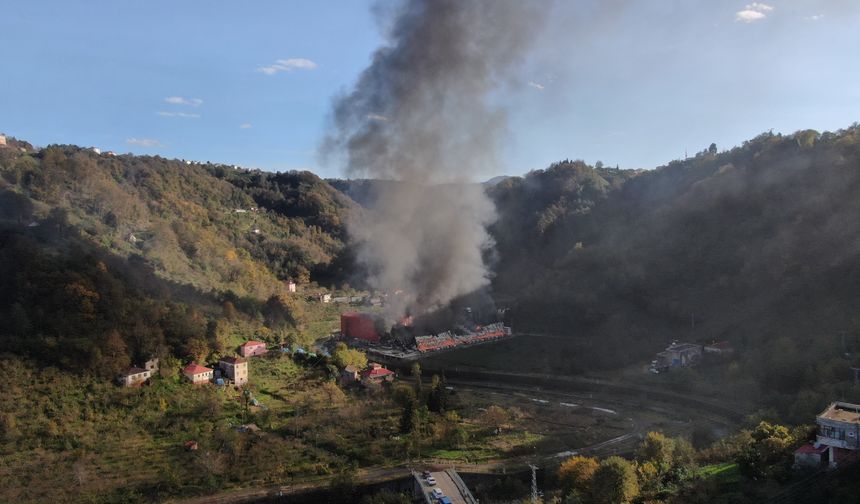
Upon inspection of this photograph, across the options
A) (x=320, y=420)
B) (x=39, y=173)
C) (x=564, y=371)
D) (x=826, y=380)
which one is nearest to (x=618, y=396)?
(x=564, y=371)

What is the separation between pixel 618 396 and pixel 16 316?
61.5ft

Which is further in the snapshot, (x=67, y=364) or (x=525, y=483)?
(x=67, y=364)

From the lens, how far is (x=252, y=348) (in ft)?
72.5

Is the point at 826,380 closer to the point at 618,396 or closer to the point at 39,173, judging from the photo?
the point at 618,396

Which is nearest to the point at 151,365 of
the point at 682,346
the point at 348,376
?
the point at 348,376

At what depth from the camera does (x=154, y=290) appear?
21359 mm

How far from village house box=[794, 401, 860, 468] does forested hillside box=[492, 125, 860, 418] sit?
439 cm

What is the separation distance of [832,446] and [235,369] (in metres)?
15.9

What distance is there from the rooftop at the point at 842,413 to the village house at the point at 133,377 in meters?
16.6

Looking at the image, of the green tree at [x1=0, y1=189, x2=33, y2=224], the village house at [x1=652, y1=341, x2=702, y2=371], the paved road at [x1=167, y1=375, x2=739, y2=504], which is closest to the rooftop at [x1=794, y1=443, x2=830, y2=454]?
the paved road at [x1=167, y1=375, x2=739, y2=504]

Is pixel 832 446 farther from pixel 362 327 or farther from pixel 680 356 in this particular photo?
pixel 362 327

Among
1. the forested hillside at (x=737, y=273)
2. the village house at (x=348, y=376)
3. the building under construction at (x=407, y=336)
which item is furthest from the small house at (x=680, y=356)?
the village house at (x=348, y=376)

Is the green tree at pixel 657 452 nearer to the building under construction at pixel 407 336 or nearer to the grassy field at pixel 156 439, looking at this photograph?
the grassy field at pixel 156 439

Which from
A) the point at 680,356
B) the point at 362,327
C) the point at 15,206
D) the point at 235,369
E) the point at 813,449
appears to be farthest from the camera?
the point at 362,327
